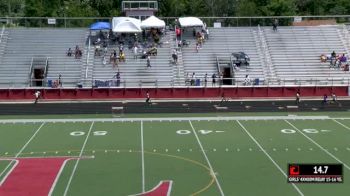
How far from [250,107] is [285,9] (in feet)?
109

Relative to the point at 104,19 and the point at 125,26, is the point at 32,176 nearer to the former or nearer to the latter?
the point at 125,26

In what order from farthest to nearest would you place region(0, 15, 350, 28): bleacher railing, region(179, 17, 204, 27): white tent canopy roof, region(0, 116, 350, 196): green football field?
1. region(0, 15, 350, 28): bleacher railing
2. region(179, 17, 204, 27): white tent canopy roof
3. region(0, 116, 350, 196): green football field

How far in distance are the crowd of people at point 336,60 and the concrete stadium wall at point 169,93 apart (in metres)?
4.08

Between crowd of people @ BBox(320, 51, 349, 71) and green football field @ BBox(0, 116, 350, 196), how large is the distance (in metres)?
13.7

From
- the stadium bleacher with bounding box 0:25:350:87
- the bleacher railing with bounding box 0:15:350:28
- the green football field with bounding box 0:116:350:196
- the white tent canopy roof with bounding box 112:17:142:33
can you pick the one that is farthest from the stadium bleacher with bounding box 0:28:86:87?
the green football field with bounding box 0:116:350:196

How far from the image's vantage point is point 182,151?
22.9m

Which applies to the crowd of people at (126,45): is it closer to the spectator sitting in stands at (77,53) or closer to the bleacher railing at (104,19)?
the spectator sitting in stands at (77,53)

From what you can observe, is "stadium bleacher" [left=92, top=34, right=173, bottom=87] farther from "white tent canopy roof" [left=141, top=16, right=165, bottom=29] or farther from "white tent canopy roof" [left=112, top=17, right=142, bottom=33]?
"white tent canopy roof" [left=141, top=16, right=165, bottom=29]

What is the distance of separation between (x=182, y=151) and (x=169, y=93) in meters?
16.8

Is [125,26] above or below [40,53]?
above

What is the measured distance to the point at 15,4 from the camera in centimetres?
9725

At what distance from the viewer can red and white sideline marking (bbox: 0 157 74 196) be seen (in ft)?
57.9

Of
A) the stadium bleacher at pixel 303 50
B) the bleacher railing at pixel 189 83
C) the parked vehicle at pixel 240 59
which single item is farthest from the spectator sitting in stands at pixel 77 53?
the stadium bleacher at pixel 303 50
